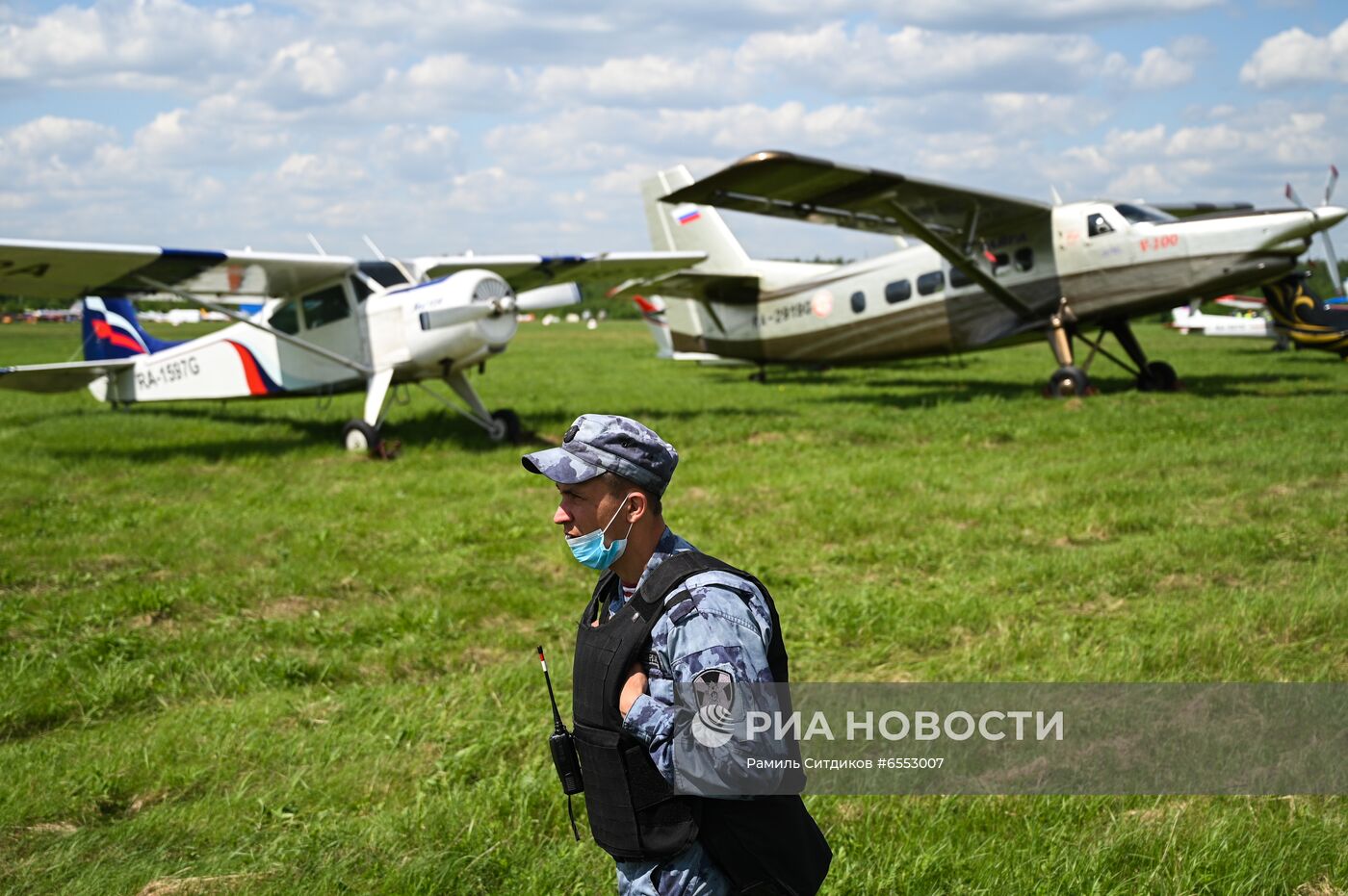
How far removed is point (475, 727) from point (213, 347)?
12.7 m

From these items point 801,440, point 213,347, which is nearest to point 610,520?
point 801,440

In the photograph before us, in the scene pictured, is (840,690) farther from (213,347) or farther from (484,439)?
(213,347)

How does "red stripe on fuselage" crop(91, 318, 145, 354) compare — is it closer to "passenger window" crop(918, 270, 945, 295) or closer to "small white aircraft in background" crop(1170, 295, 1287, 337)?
"passenger window" crop(918, 270, 945, 295)

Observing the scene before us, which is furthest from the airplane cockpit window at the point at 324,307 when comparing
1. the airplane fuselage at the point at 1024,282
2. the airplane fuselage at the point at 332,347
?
the airplane fuselage at the point at 1024,282

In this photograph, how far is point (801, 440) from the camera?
42.5 ft

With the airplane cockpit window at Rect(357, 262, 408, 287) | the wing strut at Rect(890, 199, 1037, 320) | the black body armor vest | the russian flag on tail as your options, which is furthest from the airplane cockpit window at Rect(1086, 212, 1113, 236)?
the black body armor vest

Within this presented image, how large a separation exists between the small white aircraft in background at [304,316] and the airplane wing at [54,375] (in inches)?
1.1

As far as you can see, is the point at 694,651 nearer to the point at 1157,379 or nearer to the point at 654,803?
the point at 654,803

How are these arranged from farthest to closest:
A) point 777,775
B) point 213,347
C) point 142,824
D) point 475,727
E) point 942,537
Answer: point 213,347 < point 942,537 < point 475,727 < point 142,824 < point 777,775

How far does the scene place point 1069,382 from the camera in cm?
1608

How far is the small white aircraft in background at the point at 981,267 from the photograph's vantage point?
14914 mm

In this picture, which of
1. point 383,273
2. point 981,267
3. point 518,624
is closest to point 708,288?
point 981,267

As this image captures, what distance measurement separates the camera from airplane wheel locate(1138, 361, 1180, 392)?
16922 mm

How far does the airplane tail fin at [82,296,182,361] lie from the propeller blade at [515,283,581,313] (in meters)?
6.83
